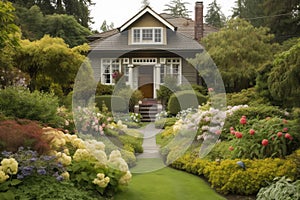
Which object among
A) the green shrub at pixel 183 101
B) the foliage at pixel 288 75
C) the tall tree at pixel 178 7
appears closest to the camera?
the foliage at pixel 288 75

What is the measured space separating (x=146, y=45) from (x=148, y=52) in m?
0.70

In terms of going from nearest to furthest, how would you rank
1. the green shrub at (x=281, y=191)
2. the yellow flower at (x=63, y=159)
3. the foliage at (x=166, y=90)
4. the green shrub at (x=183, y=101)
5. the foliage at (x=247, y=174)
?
1. the green shrub at (x=281, y=191)
2. the yellow flower at (x=63, y=159)
3. the foliage at (x=247, y=174)
4. the green shrub at (x=183, y=101)
5. the foliage at (x=166, y=90)

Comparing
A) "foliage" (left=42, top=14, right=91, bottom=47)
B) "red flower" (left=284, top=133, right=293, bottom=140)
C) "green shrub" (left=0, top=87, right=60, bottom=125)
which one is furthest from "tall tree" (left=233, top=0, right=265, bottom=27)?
"green shrub" (left=0, top=87, right=60, bottom=125)

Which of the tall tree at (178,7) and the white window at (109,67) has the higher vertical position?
the tall tree at (178,7)

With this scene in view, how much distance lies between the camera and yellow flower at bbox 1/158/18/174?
559 centimetres

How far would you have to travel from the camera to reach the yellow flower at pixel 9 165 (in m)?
5.59

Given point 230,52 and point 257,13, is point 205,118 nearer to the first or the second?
point 230,52

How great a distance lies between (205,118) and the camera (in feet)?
35.7

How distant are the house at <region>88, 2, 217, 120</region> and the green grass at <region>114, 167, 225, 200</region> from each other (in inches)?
622

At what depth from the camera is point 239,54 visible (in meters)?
19.1

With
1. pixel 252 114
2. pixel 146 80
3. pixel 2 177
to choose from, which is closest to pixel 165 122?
pixel 252 114

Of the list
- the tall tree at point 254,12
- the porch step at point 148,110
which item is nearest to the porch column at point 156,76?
the porch step at point 148,110

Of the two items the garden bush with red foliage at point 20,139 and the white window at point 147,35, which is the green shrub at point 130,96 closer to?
the white window at point 147,35

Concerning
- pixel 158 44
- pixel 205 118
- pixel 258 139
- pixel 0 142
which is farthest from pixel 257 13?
pixel 0 142
